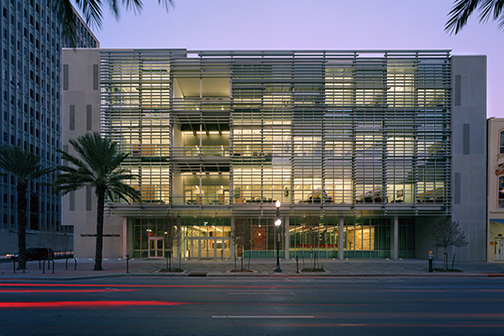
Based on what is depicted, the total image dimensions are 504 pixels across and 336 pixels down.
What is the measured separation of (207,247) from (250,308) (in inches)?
894

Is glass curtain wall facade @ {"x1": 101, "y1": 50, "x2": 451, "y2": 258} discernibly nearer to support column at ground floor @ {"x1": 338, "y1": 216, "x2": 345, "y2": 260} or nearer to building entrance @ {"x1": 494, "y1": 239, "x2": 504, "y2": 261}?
support column at ground floor @ {"x1": 338, "y1": 216, "x2": 345, "y2": 260}

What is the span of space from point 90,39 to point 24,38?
90.9 feet

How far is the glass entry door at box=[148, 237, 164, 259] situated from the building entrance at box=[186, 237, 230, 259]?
8.95ft

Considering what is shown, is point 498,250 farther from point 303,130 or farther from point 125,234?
point 125,234

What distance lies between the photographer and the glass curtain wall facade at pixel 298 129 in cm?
3306

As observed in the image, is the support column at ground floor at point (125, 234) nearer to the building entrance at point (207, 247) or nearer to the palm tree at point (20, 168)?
the building entrance at point (207, 247)

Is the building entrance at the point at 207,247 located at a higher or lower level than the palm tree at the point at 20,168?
lower

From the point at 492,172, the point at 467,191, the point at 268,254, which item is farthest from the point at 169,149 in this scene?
the point at 492,172

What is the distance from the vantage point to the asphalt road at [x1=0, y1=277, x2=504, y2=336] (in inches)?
416

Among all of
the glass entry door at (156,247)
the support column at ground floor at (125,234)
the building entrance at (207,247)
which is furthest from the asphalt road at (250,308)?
the glass entry door at (156,247)

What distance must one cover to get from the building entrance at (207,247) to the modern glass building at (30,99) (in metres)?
41.1

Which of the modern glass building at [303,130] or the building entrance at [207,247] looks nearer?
the modern glass building at [303,130]

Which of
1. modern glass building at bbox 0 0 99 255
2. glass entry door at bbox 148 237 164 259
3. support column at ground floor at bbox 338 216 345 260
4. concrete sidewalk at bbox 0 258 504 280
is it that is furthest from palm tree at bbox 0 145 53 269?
modern glass building at bbox 0 0 99 255

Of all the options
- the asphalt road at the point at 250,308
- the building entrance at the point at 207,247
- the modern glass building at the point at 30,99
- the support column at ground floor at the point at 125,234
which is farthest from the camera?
the modern glass building at the point at 30,99
